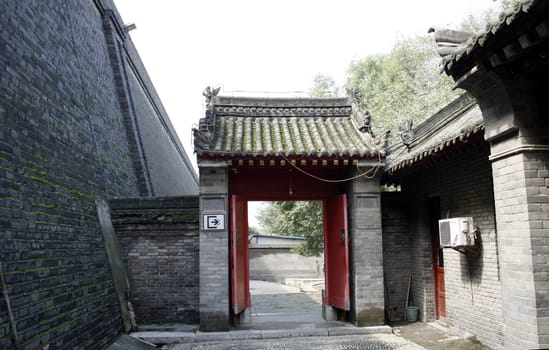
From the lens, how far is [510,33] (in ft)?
12.1

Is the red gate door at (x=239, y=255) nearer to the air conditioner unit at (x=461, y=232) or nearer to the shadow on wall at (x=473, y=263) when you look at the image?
the air conditioner unit at (x=461, y=232)

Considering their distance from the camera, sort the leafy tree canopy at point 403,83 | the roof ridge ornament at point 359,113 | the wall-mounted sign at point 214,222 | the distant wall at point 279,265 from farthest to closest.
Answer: the distant wall at point 279,265, the leafy tree canopy at point 403,83, the roof ridge ornament at point 359,113, the wall-mounted sign at point 214,222

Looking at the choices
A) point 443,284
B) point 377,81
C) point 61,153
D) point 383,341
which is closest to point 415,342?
point 383,341

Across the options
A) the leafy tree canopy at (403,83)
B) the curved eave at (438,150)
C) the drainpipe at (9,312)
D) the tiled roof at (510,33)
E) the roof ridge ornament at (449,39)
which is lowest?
the drainpipe at (9,312)

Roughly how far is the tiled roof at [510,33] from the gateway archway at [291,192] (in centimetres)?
432

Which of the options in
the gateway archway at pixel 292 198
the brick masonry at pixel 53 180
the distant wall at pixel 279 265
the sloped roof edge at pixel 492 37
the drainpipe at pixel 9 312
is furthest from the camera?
the distant wall at pixel 279 265

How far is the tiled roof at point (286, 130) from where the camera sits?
8.55 m

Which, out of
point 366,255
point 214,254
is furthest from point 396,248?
point 214,254

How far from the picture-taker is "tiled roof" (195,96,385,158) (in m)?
8.55

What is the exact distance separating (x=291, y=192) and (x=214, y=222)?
171cm

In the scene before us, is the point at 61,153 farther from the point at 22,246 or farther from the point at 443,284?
the point at 443,284

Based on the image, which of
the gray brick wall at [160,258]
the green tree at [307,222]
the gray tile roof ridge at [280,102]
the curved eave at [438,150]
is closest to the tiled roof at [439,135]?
the curved eave at [438,150]

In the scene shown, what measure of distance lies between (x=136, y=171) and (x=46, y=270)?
7.06 metres

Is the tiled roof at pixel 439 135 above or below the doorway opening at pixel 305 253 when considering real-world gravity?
above
